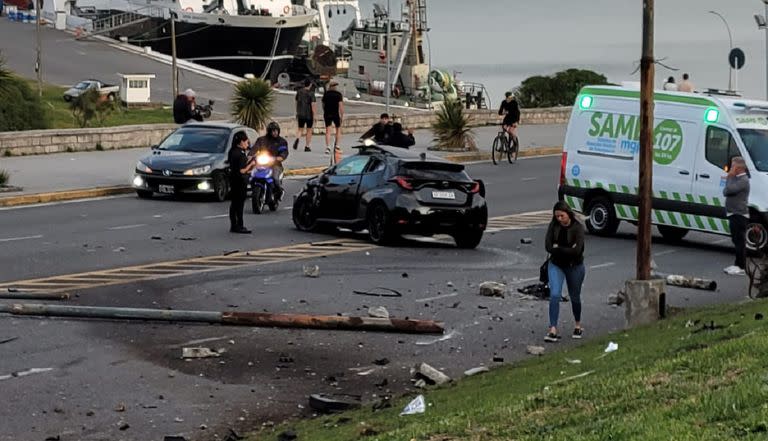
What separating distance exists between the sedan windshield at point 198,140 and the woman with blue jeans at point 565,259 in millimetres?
14646

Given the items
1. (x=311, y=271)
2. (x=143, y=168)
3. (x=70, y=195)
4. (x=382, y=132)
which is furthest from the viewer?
(x=382, y=132)

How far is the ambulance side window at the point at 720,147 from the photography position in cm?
2345

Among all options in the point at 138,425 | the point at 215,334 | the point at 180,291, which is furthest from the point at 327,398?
the point at 180,291

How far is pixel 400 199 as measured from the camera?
2298cm

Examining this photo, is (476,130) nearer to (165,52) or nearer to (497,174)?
(497,174)

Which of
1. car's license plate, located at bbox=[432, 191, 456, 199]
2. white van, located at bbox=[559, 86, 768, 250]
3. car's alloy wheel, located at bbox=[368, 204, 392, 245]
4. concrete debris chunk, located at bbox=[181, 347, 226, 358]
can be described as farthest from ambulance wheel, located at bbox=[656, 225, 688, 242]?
concrete debris chunk, located at bbox=[181, 347, 226, 358]

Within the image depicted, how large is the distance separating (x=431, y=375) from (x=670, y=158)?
11.8 m

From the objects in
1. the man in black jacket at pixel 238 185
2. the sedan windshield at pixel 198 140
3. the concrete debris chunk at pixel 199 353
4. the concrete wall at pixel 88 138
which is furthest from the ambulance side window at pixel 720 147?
the concrete wall at pixel 88 138

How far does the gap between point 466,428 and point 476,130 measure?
4135 centimetres

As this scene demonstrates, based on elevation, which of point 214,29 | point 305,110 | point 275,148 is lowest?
point 275,148

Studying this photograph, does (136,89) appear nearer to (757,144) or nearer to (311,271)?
(757,144)

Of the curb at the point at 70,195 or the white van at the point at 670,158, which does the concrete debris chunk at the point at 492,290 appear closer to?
the white van at the point at 670,158

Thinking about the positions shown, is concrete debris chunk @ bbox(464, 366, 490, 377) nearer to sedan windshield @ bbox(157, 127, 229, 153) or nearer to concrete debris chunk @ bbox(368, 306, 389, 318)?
concrete debris chunk @ bbox(368, 306, 389, 318)

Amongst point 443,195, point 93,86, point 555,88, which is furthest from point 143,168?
point 555,88
